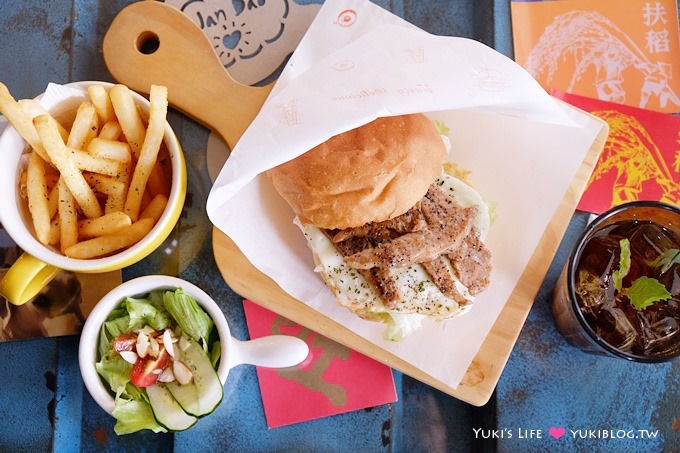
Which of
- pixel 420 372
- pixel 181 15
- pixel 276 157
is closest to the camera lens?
pixel 276 157

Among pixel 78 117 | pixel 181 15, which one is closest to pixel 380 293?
pixel 78 117

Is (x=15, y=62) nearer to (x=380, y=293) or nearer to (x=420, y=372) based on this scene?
(x=380, y=293)

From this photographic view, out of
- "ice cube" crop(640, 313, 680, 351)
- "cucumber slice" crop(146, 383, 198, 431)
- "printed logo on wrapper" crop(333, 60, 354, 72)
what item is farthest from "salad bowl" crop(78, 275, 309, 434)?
"ice cube" crop(640, 313, 680, 351)

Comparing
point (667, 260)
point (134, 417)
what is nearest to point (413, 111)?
point (667, 260)

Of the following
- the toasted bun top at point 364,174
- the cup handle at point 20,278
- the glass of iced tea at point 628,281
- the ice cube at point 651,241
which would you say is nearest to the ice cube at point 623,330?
the glass of iced tea at point 628,281

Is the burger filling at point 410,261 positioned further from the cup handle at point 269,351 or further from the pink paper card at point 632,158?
the pink paper card at point 632,158

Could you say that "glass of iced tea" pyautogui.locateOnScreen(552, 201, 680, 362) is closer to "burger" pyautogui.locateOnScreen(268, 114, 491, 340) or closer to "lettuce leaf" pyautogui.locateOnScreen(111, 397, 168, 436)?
"burger" pyautogui.locateOnScreen(268, 114, 491, 340)
